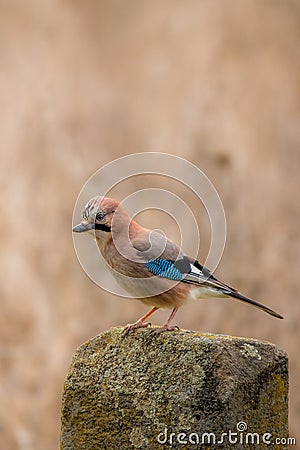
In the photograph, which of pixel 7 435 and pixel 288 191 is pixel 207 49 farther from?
pixel 7 435

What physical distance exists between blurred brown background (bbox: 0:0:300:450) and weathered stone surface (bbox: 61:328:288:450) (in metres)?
7.63

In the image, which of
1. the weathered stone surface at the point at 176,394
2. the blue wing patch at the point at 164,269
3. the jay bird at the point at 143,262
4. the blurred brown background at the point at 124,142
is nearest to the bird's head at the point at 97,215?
the jay bird at the point at 143,262

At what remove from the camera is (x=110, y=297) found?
11.0 metres

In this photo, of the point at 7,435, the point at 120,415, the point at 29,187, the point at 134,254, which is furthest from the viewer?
the point at 29,187

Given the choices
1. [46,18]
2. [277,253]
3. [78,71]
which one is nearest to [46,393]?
[277,253]

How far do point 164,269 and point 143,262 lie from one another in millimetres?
109

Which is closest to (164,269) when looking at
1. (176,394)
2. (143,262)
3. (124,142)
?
(143,262)

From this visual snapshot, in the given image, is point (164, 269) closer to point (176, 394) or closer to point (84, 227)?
point (84, 227)

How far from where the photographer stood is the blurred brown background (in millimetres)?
10883

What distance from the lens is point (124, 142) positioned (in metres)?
11.6

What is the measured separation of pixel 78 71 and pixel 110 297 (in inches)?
132

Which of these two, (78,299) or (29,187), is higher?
(29,187)

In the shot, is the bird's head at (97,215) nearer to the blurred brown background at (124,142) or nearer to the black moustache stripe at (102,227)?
the black moustache stripe at (102,227)

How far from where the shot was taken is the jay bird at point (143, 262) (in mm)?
3666
